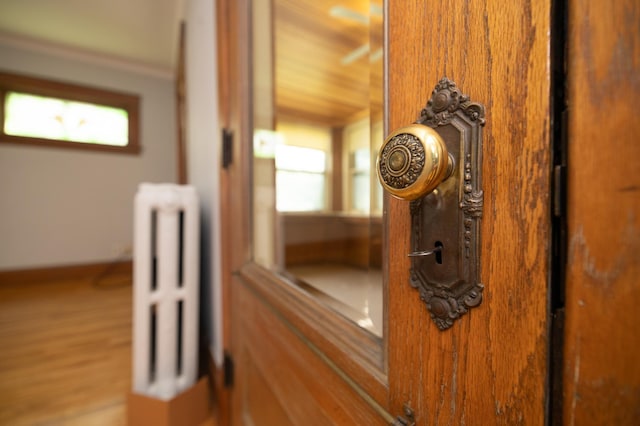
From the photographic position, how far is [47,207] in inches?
112

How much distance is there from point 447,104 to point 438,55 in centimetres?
5

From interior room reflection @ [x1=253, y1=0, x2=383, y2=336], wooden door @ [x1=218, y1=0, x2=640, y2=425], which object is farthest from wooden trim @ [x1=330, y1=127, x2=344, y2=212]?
wooden door @ [x1=218, y1=0, x2=640, y2=425]

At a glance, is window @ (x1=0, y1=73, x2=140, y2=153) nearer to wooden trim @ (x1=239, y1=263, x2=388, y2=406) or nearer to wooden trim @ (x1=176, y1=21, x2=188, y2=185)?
wooden trim @ (x1=176, y1=21, x2=188, y2=185)

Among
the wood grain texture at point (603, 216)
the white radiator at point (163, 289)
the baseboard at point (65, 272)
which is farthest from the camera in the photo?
the baseboard at point (65, 272)

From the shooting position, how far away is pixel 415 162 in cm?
20

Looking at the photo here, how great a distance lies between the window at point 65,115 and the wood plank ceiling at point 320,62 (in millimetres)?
3239

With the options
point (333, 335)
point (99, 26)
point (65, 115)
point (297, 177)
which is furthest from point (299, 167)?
point (65, 115)

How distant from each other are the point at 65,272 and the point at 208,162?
9.65 ft

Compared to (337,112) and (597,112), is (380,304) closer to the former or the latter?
(597,112)

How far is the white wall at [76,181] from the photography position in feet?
8.91

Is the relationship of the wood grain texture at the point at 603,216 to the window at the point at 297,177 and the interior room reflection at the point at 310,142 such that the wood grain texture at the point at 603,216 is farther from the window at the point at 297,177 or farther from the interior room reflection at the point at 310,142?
the window at the point at 297,177

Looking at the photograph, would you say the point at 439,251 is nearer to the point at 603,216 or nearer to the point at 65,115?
the point at 603,216

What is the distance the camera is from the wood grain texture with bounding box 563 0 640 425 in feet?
0.46

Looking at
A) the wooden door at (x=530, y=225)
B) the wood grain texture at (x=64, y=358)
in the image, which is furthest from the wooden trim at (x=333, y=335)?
the wood grain texture at (x=64, y=358)
